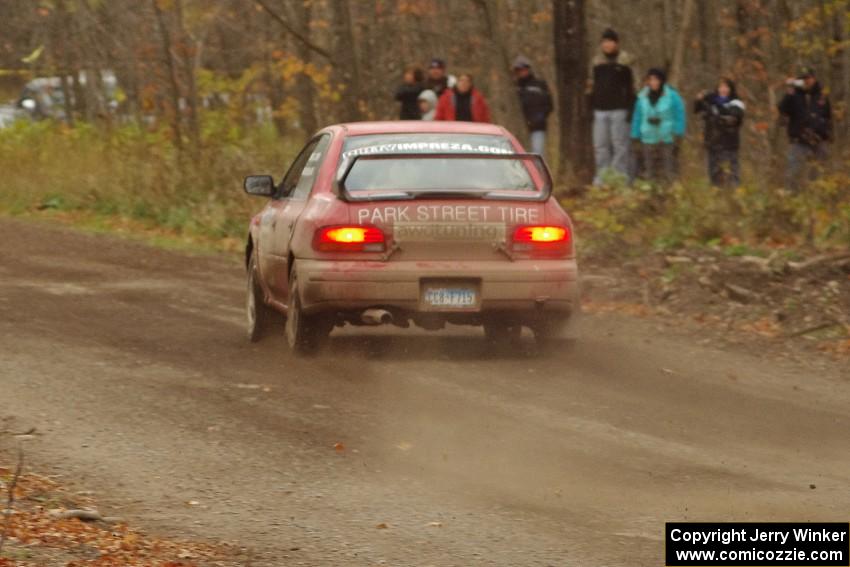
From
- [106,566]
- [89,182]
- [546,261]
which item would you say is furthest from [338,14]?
[106,566]

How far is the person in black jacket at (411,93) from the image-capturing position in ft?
81.3

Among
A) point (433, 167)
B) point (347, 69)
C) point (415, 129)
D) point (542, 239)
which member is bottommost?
point (347, 69)

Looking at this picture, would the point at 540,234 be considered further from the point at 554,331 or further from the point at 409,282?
the point at 409,282

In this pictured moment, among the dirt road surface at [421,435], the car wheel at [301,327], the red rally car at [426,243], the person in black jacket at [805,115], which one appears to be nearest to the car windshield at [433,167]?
the red rally car at [426,243]

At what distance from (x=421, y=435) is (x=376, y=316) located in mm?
2816

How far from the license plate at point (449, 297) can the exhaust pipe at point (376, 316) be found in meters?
0.38

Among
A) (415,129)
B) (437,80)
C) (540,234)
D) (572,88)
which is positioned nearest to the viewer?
(540,234)

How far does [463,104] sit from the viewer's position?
23375 mm

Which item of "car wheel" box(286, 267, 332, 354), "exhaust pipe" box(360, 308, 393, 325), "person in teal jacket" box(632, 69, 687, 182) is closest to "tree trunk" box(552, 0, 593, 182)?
"person in teal jacket" box(632, 69, 687, 182)

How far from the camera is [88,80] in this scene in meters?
40.9

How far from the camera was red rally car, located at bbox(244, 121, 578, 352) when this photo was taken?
37.8 ft

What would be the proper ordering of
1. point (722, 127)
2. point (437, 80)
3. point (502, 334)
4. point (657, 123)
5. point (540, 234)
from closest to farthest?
point (540, 234)
point (502, 334)
point (657, 123)
point (722, 127)
point (437, 80)

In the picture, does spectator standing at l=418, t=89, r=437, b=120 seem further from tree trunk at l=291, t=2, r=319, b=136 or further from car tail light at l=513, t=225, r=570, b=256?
car tail light at l=513, t=225, r=570, b=256

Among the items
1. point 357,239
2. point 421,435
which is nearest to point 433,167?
point 357,239
